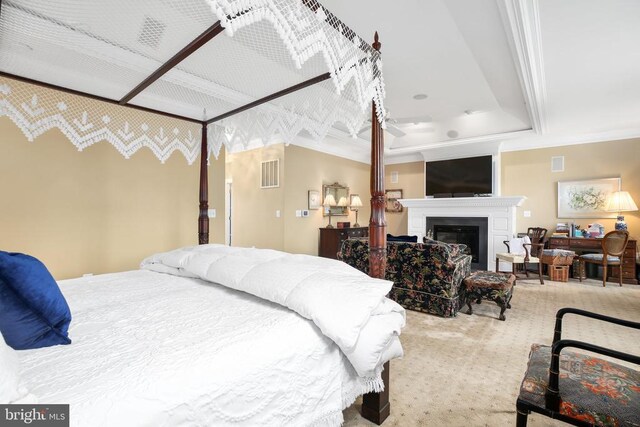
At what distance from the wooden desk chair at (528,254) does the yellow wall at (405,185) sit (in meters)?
2.33

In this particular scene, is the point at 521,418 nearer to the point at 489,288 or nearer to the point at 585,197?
the point at 489,288

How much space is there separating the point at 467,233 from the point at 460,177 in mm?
1194

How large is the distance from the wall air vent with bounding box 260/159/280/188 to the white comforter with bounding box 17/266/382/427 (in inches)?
170

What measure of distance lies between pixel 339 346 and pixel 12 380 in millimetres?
960

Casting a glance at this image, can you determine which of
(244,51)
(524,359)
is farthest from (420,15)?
(524,359)

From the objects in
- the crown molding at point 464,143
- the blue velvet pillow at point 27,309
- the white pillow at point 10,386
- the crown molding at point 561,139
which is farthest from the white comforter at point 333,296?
the crown molding at point 561,139

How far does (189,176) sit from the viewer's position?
3988 millimetres

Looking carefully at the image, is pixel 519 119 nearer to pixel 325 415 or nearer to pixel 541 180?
pixel 541 180

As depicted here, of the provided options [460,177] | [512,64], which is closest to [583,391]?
[512,64]

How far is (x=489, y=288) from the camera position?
122 inches

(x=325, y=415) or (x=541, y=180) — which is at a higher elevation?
(x=541, y=180)

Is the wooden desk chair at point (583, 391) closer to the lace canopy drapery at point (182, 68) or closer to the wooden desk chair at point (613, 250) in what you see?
the lace canopy drapery at point (182, 68)

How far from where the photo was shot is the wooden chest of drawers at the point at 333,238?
5992 millimetres

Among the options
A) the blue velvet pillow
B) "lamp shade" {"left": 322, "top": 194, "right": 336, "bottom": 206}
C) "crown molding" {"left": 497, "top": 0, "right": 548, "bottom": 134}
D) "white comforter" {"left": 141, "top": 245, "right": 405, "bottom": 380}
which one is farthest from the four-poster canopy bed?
"lamp shade" {"left": 322, "top": 194, "right": 336, "bottom": 206}
